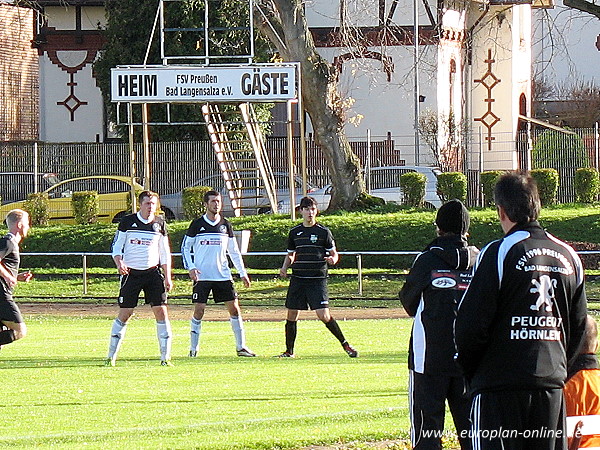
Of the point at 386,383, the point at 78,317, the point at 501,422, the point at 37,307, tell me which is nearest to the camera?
the point at 501,422

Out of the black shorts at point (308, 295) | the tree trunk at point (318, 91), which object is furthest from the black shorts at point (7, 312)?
the tree trunk at point (318, 91)

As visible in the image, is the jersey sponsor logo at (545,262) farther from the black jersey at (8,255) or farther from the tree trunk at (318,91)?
the tree trunk at (318,91)

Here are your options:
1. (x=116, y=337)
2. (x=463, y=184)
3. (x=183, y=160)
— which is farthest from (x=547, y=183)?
(x=116, y=337)

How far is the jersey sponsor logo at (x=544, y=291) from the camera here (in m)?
6.23

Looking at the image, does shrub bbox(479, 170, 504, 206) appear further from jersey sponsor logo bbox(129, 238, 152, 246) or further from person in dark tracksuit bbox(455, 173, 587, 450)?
person in dark tracksuit bbox(455, 173, 587, 450)

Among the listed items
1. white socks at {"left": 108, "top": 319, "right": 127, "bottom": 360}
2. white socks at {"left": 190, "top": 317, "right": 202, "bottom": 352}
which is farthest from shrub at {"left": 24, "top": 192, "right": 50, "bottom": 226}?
white socks at {"left": 108, "top": 319, "right": 127, "bottom": 360}

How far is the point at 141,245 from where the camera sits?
15008mm

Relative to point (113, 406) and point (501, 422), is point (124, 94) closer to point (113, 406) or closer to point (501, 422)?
point (113, 406)

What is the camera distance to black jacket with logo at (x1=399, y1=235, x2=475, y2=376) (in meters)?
8.05

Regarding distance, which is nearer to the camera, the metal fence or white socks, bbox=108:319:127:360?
white socks, bbox=108:319:127:360

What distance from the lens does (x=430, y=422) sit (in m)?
7.95

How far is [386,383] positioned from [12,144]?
2908 centimetres

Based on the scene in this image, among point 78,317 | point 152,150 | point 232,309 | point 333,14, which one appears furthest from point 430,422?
point 333,14

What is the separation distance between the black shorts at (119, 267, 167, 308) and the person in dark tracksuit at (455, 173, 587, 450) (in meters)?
8.99
